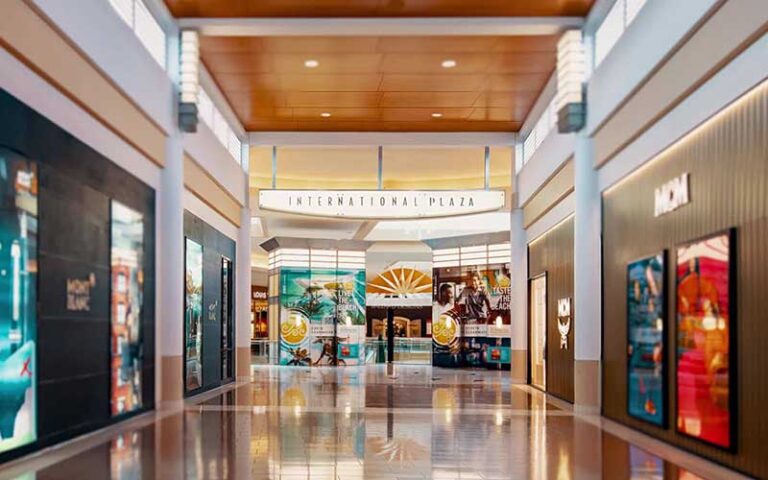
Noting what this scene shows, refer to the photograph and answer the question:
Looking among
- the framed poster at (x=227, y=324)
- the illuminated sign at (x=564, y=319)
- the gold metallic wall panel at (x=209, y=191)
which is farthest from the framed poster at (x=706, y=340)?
the framed poster at (x=227, y=324)

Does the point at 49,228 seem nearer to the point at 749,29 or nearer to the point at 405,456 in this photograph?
the point at 405,456

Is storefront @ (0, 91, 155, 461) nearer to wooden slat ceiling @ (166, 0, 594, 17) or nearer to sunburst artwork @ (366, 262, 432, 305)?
wooden slat ceiling @ (166, 0, 594, 17)

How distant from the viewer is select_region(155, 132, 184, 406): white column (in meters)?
12.3

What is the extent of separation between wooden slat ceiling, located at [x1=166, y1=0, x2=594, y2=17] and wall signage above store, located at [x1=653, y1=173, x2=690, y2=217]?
3.46 metres

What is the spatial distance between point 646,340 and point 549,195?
5.94 metres

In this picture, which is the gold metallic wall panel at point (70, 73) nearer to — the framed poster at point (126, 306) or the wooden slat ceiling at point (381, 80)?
the framed poster at point (126, 306)

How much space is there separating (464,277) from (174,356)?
14.1 meters

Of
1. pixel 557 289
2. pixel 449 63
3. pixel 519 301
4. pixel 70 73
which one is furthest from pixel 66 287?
pixel 519 301

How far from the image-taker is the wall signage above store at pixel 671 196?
850 centimetres

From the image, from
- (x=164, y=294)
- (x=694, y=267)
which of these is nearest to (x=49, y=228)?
(x=164, y=294)

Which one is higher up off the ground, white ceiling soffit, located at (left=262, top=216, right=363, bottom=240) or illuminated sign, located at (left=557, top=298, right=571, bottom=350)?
white ceiling soffit, located at (left=262, top=216, right=363, bottom=240)

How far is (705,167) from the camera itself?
7953mm

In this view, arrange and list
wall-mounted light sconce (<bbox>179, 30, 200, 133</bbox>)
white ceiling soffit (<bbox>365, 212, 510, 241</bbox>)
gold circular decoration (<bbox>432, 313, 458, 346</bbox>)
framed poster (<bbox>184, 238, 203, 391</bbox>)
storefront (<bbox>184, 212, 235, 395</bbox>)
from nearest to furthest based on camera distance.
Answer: wall-mounted light sconce (<bbox>179, 30, 200, 133</bbox>)
framed poster (<bbox>184, 238, 203, 391</bbox>)
storefront (<bbox>184, 212, 235, 395</bbox>)
gold circular decoration (<bbox>432, 313, 458, 346</bbox>)
white ceiling soffit (<bbox>365, 212, 510, 241</bbox>)

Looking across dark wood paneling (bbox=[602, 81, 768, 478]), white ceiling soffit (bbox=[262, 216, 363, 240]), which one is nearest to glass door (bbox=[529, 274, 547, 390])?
dark wood paneling (bbox=[602, 81, 768, 478])
